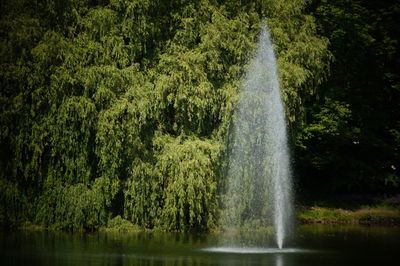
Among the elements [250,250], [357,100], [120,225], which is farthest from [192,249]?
[357,100]

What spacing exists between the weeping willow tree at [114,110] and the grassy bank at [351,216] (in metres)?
8.45

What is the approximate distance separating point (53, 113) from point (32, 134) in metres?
1.03

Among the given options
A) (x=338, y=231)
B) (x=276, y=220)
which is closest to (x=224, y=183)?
(x=276, y=220)

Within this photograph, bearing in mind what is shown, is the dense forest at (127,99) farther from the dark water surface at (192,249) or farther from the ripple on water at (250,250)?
the ripple on water at (250,250)

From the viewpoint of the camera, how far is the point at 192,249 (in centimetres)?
1838

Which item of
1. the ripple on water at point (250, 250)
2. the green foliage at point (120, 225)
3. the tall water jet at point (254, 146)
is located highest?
the tall water jet at point (254, 146)

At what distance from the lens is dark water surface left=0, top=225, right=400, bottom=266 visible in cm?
1581

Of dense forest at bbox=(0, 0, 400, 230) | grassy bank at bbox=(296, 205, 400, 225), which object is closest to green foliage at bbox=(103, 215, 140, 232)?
dense forest at bbox=(0, 0, 400, 230)

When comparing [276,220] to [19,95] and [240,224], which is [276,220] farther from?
[19,95]

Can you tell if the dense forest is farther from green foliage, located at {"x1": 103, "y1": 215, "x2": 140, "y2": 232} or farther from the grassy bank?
the grassy bank

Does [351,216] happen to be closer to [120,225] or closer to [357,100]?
[357,100]

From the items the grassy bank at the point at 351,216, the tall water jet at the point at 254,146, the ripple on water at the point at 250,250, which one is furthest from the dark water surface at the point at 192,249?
the grassy bank at the point at 351,216

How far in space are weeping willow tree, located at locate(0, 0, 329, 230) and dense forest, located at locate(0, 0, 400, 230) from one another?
0.04 metres

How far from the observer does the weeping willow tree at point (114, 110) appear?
2266 cm
